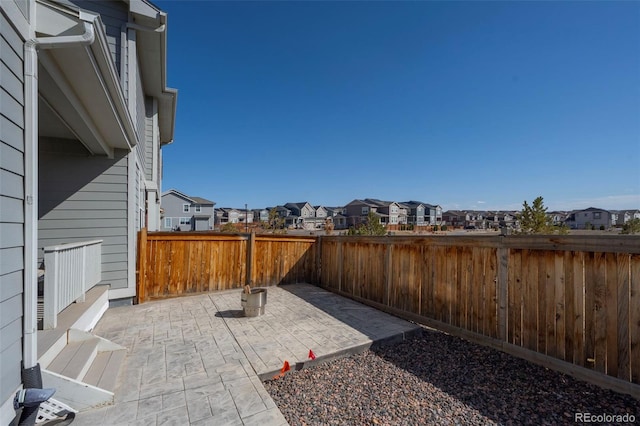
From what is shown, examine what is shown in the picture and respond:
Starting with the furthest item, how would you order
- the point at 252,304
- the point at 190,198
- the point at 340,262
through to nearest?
the point at 190,198 < the point at 340,262 < the point at 252,304

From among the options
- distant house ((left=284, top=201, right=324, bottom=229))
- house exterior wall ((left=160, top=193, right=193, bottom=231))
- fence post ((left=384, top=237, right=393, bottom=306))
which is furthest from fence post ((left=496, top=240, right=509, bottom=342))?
distant house ((left=284, top=201, right=324, bottom=229))

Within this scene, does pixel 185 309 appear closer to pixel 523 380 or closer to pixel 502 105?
pixel 523 380

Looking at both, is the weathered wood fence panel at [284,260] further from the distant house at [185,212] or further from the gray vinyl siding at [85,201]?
the distant house at [185,212]

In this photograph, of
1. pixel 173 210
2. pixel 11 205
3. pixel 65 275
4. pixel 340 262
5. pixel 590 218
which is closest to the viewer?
pixel 11 205

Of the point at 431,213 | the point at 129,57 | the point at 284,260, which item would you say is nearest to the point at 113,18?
the point at 129,57

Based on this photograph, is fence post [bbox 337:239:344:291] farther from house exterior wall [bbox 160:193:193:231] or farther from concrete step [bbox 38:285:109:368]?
house exterior wall [bbox 160:193:193:231]

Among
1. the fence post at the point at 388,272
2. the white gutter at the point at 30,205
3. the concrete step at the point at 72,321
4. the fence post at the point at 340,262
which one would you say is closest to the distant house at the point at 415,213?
the fence post at the point at 340,262

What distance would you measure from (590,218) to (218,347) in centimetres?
7834

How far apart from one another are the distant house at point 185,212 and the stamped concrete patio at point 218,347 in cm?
3108

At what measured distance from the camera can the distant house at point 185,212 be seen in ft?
109

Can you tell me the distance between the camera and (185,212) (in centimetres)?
3444

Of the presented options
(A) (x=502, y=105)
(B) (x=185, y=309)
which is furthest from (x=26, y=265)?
(A) (x=502, y=105)

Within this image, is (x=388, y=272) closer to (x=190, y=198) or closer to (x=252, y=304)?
(x=252, y=304)

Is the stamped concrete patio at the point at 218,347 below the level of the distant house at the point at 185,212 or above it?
below
